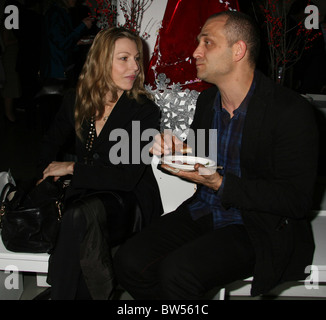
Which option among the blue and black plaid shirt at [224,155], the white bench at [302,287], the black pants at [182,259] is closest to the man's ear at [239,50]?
the blue and black plaid shirt at [224,155]

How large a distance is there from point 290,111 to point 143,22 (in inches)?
53.0

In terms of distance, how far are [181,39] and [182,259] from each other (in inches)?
53.1

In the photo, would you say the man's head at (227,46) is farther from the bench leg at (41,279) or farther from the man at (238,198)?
the bench leg at (41,279)

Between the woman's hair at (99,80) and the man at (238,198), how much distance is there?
1.70ft

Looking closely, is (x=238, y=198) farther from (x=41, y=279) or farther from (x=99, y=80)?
(x=41, y=279)

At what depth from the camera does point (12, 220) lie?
1.70 meters

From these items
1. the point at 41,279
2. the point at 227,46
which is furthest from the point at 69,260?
the point at 227,46

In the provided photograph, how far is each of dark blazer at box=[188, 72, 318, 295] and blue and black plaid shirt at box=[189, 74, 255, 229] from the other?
0.07 m

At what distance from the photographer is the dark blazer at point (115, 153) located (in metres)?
1.92

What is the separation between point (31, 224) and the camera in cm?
171

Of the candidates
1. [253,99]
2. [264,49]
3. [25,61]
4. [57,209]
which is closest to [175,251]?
[57,209]

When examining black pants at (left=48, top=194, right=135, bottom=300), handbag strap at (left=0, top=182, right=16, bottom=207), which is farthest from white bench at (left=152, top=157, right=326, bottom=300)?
handbag strap at (left=0, top=182, right=16, bottom=207)

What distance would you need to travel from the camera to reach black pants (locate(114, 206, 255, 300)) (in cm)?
151
